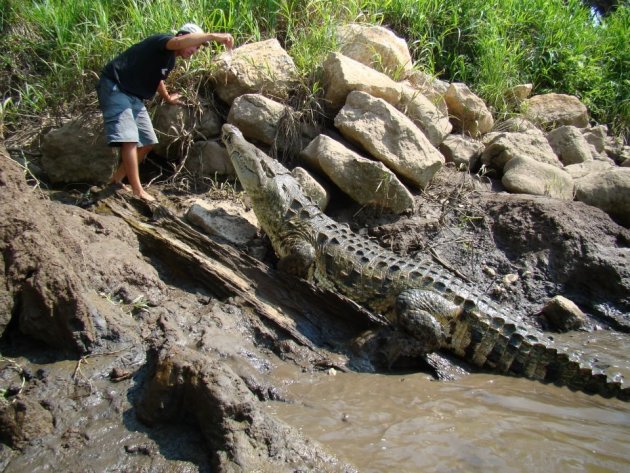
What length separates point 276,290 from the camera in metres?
4.32

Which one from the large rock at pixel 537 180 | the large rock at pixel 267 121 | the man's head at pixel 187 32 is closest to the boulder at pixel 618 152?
the large rock at pixel 537 180

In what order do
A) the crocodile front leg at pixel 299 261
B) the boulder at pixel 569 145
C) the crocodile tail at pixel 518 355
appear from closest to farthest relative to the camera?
the crocodile tail at pixel 518 355
the crocodile front leg at pixel 299 261
the boulder at pixel 569 145

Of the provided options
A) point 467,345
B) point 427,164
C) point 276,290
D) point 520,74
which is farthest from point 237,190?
point 520,74

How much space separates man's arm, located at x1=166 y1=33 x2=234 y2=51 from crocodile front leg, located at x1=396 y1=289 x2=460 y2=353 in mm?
2699

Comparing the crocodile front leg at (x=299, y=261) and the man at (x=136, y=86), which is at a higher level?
the man at (x=136, y=86)

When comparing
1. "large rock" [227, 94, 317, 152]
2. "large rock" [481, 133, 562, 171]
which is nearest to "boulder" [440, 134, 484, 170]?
"large rock" [481, 133, 562, 171]

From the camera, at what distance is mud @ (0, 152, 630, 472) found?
8.34 ft

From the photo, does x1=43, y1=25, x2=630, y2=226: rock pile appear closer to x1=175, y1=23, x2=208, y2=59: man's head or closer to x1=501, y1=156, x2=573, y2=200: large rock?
x1=501, y1=156, x2=573, y2=200: large rock

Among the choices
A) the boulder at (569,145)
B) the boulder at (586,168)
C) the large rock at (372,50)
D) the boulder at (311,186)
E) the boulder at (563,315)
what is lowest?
the boulder at (563,315)

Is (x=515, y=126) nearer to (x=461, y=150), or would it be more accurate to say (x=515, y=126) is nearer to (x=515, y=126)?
(x=515, y=126)

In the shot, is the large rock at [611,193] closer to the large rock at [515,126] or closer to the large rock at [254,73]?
the large rock at [515,126]

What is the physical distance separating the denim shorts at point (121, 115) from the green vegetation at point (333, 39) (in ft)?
3.33

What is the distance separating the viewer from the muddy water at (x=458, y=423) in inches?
109

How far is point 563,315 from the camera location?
16.0 feet
